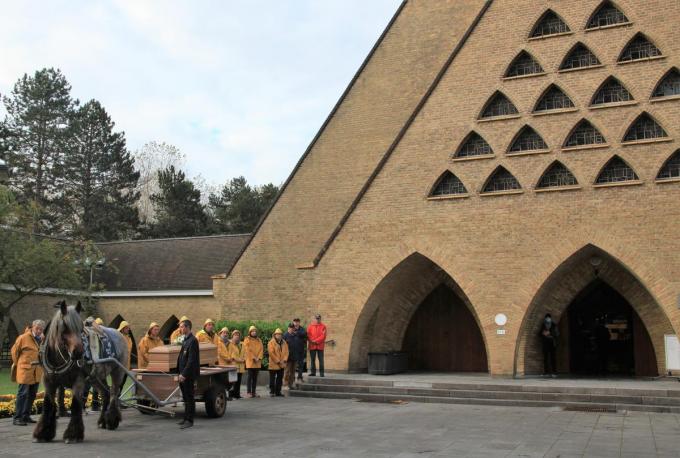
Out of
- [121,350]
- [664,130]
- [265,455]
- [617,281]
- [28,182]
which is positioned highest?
[28,182]

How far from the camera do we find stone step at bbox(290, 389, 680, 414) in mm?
15391

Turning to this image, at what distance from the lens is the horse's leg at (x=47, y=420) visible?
1085cm

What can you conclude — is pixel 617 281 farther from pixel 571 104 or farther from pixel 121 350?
pixel 121 350

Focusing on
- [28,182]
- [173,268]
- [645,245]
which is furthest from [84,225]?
[645,245]

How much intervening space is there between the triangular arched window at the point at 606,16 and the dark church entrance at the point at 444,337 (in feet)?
30.6

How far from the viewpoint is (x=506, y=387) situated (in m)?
17.4

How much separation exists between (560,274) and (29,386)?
45.8 feet

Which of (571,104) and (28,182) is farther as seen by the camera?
(28,182)

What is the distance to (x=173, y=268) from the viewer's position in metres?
38.2

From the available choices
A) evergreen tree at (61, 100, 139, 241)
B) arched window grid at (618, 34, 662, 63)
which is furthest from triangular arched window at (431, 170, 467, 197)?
evergreen tree at (61, 100, 139, 241)

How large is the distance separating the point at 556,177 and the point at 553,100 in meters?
2.33

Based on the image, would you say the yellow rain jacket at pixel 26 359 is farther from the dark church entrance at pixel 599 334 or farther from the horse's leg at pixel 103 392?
the dark church entrance at pixel 599 334

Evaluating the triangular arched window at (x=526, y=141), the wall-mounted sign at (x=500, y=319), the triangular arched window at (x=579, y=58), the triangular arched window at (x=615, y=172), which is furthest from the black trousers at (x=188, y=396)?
the triangular arched window at (x=579, y=58)

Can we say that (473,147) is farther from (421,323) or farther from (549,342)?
(421,323)
